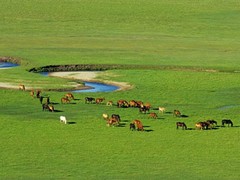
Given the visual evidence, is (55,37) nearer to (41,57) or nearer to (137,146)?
(41,57)

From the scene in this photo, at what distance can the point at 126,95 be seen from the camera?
45.1 m

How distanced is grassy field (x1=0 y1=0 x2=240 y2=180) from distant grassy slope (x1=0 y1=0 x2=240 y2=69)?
0.32 ft

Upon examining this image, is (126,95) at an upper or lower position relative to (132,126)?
upper

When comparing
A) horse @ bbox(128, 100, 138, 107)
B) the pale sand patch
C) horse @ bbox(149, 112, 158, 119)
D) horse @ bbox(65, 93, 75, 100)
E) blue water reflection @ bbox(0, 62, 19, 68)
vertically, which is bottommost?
horse @ bbox(149, 112, 158, 119)

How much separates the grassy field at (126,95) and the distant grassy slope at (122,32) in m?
0.10

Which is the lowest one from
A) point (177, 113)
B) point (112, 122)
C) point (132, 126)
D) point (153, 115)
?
point (132, 126)

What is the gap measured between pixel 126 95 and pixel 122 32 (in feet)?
115

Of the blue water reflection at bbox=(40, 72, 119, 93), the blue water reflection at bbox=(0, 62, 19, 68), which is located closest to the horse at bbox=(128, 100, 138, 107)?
the blue water reflection at bbox=(40, 72, 119, 93)

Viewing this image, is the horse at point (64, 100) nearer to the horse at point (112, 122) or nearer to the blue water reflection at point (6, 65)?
the horse at point (112, 122)

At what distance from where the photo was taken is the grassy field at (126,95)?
98.6 ft

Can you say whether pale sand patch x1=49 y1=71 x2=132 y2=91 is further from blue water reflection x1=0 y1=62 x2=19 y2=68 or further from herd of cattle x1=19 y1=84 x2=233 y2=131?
herd of cattle x1=19 y1=84 x2=233 y2=131

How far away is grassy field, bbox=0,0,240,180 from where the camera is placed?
3006cm

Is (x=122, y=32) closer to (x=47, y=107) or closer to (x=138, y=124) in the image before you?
(x=47, y=107)

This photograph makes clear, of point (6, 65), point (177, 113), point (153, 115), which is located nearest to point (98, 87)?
point (177, 113)
